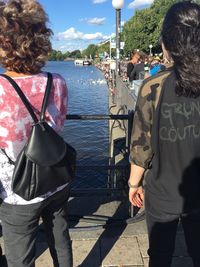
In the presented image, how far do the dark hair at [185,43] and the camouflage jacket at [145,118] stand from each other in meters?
0.11

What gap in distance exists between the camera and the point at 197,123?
208 centimetres

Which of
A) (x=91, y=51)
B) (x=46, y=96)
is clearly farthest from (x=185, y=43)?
(x=91, y=51)

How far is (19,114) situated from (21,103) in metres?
0.06

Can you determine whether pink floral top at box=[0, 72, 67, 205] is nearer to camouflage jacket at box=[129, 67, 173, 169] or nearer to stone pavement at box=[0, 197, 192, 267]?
camouflage jacket at box=[129, 67, 173, 169]

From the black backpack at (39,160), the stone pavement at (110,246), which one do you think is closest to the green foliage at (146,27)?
the stone pavement at (110,246)

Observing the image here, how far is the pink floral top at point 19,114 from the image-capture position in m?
1.99

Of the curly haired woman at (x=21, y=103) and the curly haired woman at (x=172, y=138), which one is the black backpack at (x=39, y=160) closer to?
the curly haired woman at (x=21, y=103)

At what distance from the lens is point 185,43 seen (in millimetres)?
1961

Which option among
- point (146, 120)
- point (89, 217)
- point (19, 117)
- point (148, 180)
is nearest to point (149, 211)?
point (148, 180)

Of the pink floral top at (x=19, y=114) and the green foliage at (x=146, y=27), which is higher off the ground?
the green foliage at (x=146, y=27)

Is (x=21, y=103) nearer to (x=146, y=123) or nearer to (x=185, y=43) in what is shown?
(x=146, y=123)

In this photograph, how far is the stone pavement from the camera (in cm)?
325

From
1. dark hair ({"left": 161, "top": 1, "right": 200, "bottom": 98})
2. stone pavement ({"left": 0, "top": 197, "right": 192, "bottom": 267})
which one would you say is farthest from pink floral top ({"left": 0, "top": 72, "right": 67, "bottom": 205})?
stone pavement ({"left": 0, "top": 197, "right": 192, "bottom": 267})

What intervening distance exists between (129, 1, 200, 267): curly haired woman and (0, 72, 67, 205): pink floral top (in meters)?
0.47
